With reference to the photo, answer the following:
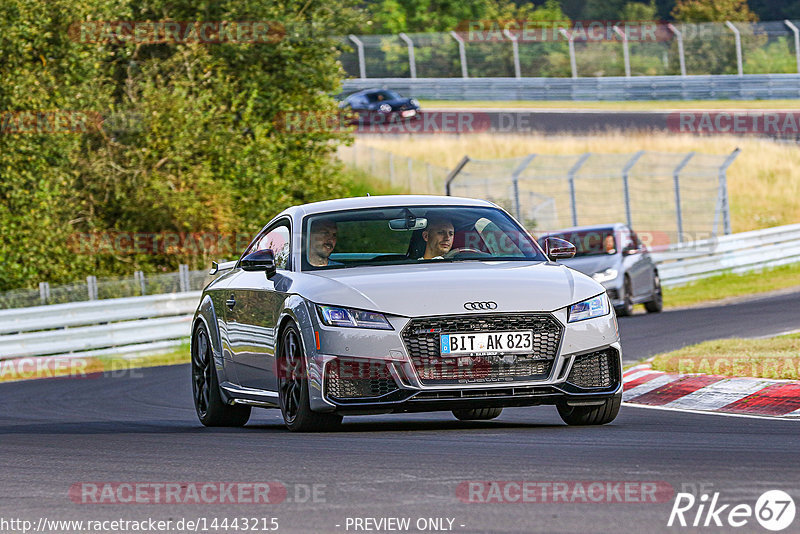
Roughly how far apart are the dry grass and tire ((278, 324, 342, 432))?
32.3 m

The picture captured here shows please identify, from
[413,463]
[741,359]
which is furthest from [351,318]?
[741,359]

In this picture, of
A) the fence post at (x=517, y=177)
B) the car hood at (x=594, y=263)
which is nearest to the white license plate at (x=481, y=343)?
the car hood at (x=594, y=263)

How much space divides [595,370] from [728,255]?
23386 millimetres

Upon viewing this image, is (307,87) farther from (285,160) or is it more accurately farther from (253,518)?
(253,518)

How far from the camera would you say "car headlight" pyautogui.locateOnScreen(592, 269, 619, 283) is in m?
24.1

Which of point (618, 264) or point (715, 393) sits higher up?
point (715, 393)

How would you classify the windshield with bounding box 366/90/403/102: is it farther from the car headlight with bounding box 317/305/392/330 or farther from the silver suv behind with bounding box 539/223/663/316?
the car headlight with bounding box 317/305/392/330

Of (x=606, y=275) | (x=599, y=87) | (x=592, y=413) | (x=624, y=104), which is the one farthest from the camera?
(x=599, y=87)

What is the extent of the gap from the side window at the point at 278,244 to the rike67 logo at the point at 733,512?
4610 millimetres

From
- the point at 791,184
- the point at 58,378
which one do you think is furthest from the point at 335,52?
the point at 58,378

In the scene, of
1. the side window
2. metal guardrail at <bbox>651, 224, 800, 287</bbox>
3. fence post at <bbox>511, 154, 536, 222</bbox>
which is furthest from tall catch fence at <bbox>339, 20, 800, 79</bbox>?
the side window

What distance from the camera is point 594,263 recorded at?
80.7 ft

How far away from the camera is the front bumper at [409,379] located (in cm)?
887

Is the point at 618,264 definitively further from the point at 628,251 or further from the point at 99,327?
the point at 99,327
